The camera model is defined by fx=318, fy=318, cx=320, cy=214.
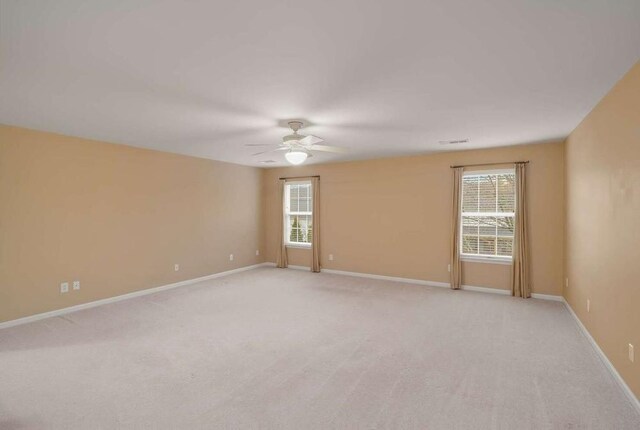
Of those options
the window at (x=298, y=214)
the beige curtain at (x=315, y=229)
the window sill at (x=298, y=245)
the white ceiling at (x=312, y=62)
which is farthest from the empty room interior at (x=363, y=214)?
the window at (x=298, y=214)

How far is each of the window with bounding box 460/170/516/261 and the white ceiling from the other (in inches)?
63.8

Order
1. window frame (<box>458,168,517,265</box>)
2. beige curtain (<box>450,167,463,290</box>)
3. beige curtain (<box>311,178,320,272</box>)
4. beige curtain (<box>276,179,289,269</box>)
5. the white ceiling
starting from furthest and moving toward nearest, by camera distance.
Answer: beige curtain (<box>276,179,289,269</box>)
beige curtain (<box>311,178,320,272</box>)
beige curtain (<box>450,167,463,290</box>)
window frame (<box>458,168,517,265</box>)
the white ceiling

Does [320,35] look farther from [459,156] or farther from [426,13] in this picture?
[459,156]

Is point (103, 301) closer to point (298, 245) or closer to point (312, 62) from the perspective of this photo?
point (298, 245)

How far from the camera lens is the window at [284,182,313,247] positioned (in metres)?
7.59

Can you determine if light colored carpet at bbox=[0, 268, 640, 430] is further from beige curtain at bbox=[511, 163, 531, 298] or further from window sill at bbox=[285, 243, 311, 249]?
window sill at bbox=[285, 243, 311, 249]

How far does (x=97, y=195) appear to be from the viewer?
4.70 m

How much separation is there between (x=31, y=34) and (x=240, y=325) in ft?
10.6

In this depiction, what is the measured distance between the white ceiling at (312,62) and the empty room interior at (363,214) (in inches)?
0.8

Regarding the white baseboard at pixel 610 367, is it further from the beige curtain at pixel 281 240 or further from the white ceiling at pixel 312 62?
the beige curtain at pixel 281 240

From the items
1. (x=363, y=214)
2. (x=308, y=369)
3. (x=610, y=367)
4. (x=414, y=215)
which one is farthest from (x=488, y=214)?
(x=308, y=369)

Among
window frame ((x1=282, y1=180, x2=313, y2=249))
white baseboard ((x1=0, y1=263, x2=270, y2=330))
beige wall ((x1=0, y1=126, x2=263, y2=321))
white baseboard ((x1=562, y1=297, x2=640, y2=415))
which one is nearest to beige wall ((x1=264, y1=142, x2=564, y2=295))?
window frame ((x1=282, y1=180, x2=313, y2=249))

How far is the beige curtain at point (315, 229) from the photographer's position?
715 centimetres

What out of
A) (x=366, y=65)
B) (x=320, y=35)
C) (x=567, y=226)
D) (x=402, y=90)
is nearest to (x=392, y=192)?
(x=567, y=226)
